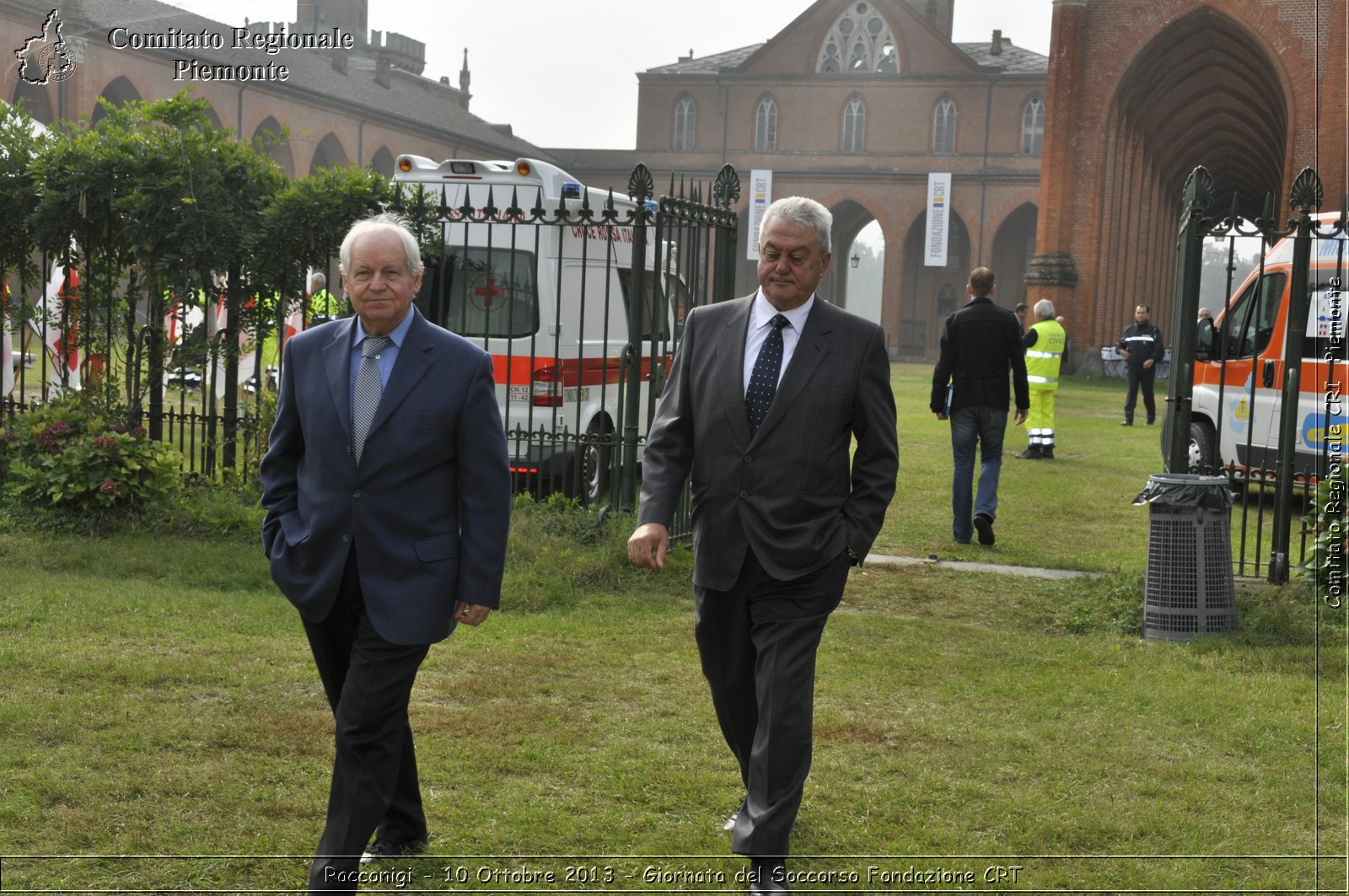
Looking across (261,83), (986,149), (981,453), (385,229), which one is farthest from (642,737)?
(986,149)

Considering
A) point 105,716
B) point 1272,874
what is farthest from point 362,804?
point 1272,874

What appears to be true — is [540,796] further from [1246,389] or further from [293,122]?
[293,122]

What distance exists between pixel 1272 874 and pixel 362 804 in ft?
9.31

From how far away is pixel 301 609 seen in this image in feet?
12.1

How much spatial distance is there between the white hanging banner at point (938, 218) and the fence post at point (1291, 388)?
46.7 meters

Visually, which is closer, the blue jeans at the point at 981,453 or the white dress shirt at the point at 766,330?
the white dress shirt at the point at 766,330

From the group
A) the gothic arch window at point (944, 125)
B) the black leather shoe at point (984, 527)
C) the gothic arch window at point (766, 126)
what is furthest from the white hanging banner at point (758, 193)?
the black leather shoe at point (984, 527)

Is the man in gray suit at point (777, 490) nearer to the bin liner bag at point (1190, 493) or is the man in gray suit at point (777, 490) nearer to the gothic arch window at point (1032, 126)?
the bin liner bag at point (1190, 493)

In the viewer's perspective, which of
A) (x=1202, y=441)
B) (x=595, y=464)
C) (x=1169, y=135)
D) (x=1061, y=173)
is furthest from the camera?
(x=1169, y=135)

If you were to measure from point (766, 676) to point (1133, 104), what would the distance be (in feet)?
125

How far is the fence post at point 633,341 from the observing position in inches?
346

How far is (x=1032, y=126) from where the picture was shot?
6081 centimetres

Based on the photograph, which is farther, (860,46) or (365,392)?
(860,46)

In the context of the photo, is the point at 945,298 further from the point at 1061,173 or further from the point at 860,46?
the point at 1061,173
